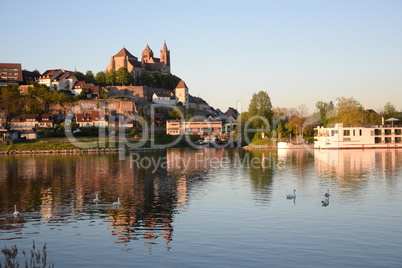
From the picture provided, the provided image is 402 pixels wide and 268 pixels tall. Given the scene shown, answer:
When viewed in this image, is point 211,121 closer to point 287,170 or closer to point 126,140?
point 126,140

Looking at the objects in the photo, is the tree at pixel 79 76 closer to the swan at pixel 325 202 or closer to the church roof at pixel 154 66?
the church roof at pixel 154 66

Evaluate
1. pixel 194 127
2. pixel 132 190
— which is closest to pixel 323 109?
pixel 194 127

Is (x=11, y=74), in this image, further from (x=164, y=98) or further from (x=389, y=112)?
(x=389, y=112)

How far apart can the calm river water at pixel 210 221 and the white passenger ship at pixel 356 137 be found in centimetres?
4656

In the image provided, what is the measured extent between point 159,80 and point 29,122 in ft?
177

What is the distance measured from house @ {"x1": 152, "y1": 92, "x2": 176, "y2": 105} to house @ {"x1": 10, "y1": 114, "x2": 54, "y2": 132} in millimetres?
37770

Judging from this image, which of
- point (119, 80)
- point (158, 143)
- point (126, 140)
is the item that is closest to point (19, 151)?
point (126, 140)

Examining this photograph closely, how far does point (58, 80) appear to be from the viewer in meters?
130

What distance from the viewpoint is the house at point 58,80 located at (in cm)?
12962

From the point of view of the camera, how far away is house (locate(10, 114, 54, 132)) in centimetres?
10869

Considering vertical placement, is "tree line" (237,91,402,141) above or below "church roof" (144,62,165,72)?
below

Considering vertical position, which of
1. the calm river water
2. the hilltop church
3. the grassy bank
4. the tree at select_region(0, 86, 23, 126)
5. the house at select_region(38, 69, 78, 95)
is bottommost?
the calm river water

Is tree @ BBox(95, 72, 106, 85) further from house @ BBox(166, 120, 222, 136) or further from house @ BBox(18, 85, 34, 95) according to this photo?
house @ BBox(166, 120, 222, 136)

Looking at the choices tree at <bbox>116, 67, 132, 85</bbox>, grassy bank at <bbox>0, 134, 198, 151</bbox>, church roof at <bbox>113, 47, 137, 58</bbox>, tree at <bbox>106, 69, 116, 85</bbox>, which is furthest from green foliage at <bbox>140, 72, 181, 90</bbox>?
grassy bank at <bbox>0, 134, 198, 151</bbox>
